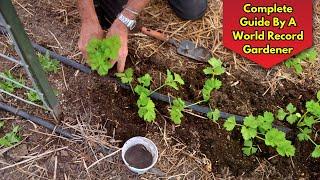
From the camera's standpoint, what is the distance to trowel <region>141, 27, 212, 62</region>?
267 centimetres

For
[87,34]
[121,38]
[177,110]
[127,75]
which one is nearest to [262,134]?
[177,110]

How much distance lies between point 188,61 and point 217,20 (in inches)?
17.5

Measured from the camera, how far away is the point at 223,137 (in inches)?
93.8

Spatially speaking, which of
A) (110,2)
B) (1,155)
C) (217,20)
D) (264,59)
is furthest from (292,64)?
(1,155)

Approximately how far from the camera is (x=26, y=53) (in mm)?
1772

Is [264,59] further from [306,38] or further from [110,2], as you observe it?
[110,2]

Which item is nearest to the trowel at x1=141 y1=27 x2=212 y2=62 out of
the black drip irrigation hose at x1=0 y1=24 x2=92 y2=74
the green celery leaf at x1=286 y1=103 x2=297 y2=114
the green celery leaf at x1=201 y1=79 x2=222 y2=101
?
the green celery leaf at x1=201 y1=79 x2=222 y2=101

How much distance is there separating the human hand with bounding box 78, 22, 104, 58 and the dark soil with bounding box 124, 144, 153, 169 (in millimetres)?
597

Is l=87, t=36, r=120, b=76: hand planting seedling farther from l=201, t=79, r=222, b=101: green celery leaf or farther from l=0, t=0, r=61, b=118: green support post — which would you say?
l=201, t=79, r=222, b=101: green celery leaf

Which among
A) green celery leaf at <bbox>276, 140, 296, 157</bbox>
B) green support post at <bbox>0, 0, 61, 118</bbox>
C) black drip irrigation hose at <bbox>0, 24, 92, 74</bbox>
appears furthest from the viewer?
black drip irrigation hose at <bbox>0, 24, 92, 74</bbox>

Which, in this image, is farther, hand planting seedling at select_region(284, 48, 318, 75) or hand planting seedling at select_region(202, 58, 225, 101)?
hand planting seedling at select_region(284, 48, 318, 75)

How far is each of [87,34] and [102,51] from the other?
0.22 m

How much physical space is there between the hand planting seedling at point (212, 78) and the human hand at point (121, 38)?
1.59ft

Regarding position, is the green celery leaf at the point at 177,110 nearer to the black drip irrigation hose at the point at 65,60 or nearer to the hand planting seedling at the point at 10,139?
the black drip irrigation hose at the point at 65,60
